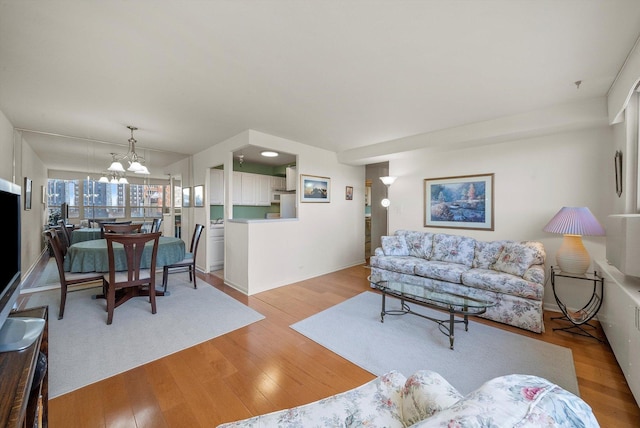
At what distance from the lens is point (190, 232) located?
535 cm

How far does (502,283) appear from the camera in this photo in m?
2.73

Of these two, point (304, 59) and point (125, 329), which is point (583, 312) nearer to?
point (304, 59)

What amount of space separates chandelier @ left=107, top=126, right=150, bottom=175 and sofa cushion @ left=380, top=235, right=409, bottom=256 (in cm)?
387

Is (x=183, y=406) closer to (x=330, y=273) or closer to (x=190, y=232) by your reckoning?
(x=330, y=273)

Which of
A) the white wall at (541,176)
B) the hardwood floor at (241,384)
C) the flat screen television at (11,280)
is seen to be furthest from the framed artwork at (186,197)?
the white wall at (541,176)

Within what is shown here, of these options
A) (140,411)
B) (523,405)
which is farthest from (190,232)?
(523,405)

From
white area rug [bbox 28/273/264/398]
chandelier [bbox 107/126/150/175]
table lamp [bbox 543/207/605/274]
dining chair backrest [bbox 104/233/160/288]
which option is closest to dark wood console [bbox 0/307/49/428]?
white area rug [bbox 28/273/264/398]

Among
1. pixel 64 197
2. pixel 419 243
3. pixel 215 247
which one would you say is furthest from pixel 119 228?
pixel 419 243

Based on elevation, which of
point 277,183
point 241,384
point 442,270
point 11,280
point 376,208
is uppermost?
point 277,183

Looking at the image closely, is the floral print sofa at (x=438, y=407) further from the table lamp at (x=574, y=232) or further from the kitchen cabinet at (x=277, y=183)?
the kitchen cabinet at (x=277, y=183)

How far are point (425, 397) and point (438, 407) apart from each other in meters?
0.06

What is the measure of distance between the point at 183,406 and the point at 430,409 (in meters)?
1.54

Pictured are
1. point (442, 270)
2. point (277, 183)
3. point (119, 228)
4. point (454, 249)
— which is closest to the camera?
point (442, 270)

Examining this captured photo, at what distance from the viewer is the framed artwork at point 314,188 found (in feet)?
14.3
